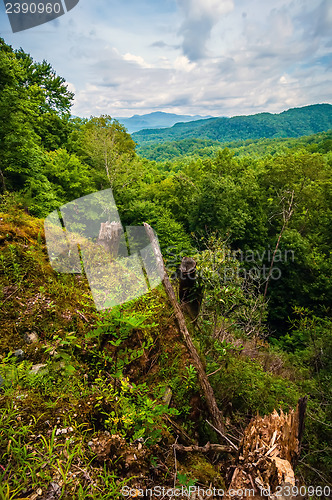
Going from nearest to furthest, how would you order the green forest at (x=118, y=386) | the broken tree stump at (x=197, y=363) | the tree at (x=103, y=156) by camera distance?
the green forest at (x=118, y=386) < the broken tree stump at (x=197, y=363) < the tree at (x=103, y=156)

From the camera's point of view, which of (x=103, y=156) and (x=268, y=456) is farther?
(x=103, y=156)

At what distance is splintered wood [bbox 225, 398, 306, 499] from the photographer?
5.56ft

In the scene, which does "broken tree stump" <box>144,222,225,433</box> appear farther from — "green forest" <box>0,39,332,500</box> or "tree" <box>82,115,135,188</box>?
"tree" <box>82,115,135,188</box>

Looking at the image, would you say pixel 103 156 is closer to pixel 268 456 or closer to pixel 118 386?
pixel 118 386

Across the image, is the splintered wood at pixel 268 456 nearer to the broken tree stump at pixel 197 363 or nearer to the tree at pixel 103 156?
the broken tree stump at pixel 197 363

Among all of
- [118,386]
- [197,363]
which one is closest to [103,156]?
[197,363]

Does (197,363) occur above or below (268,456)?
below

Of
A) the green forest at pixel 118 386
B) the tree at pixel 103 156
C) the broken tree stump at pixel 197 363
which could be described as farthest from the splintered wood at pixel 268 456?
the tree at pixel 103 156

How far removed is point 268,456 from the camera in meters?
1.85

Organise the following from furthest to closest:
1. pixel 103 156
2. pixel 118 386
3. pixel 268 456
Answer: pixel 103 156
pixel 118 386
pixel 268 456

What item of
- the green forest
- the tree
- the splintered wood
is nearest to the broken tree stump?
the green forest

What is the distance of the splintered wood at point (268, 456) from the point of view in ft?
5.56

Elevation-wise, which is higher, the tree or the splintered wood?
the tree

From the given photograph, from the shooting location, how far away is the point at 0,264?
3.28 meters
